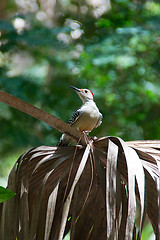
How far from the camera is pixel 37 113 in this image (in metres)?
1.78

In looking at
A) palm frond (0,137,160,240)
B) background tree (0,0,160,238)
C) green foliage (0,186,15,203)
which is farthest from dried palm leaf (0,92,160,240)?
background tree (0,0,160,238)

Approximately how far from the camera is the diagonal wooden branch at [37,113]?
1729mm

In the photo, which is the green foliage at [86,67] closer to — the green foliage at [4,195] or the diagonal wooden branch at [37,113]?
the diagonal wooden branch at [37,113]

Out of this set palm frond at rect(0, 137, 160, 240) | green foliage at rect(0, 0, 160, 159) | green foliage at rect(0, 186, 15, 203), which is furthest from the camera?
green foliage at rect(0, 0, 160, 159)

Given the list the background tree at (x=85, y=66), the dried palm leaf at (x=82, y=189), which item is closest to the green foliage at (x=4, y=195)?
the dried palm leaf at (x=82, y=189)

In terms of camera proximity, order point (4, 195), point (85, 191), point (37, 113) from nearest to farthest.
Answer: point (4, 195) → point (37, 113) → point (85, 191)

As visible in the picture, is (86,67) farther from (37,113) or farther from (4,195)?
(4,195)

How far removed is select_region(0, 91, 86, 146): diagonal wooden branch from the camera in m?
1.73

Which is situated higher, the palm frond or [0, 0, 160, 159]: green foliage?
[0, 0, 160, 159]: green foliage

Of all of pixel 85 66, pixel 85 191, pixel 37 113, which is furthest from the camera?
pixel 85 66

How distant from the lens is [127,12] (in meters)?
6.74

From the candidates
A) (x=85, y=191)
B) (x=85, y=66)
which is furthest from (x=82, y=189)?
(x=85, y=66)

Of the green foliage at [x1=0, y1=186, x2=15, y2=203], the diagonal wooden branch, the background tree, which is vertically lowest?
the green foliage at [x1=0, y1=186, x2=15, y2=203]

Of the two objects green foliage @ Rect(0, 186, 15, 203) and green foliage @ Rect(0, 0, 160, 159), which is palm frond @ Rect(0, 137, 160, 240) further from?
green foliage @ Rect(0, 0, 160, 159)
